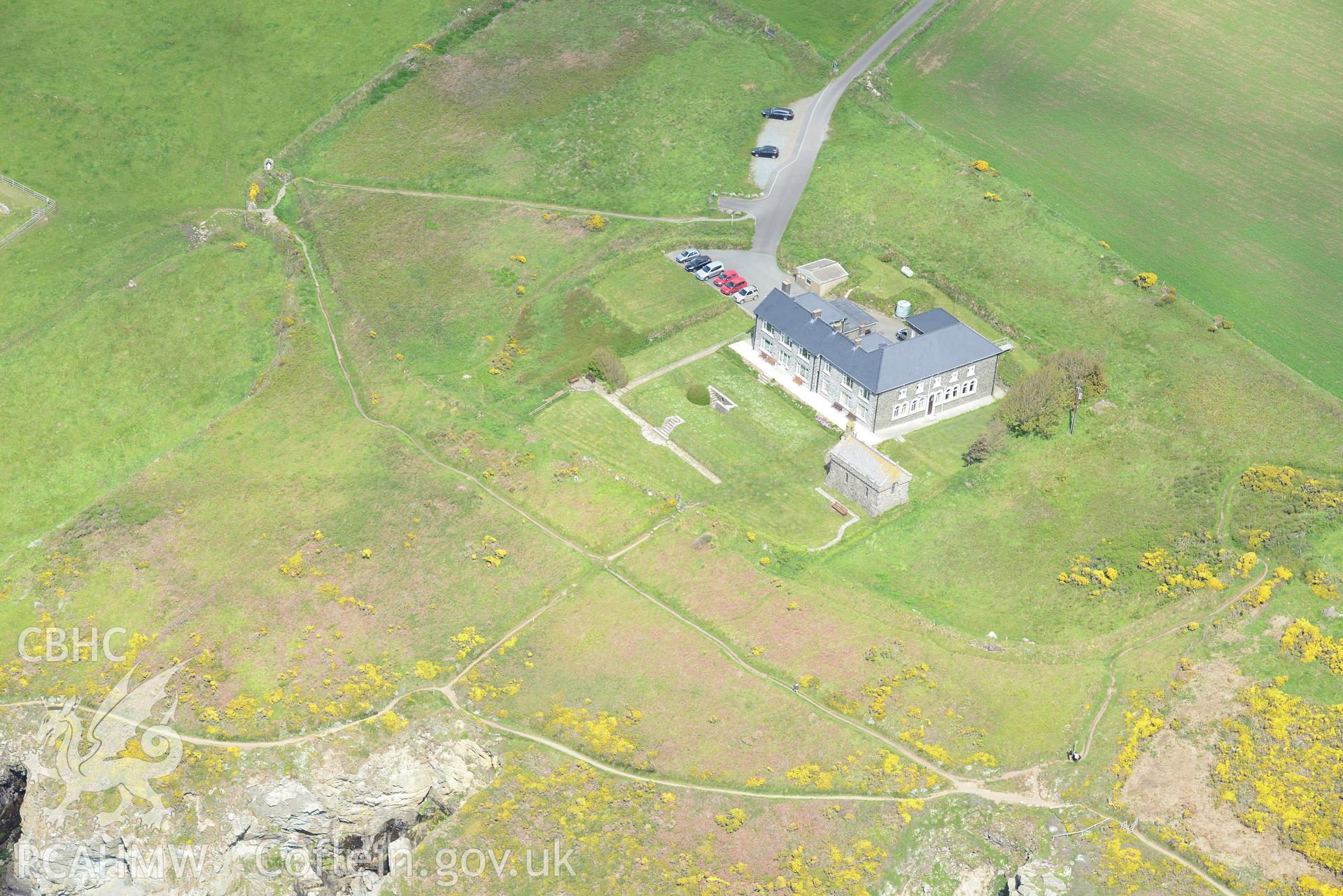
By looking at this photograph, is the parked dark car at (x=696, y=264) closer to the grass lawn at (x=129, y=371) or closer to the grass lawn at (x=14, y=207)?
the grass lawn at (x=129, y=371)

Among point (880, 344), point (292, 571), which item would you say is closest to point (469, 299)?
point (292, 571)

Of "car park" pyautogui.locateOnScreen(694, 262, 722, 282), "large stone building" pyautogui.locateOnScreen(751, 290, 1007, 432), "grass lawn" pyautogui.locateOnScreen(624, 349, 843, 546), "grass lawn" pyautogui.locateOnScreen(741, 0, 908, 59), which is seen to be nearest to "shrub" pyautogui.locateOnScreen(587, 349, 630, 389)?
"grass lawn" pyautogui.locateOnScreen(624, 349, 843, 546)

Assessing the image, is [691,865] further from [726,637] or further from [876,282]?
[876,282]

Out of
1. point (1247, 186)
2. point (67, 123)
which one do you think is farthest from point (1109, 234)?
point (67, 123)

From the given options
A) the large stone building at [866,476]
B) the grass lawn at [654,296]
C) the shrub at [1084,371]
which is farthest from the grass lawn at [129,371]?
the shrub at [1084,371]

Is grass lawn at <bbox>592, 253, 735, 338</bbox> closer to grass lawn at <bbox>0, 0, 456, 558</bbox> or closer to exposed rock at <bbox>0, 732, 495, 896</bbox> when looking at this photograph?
grass lawn at <bbox>0, 0, 456, 558</bbox>

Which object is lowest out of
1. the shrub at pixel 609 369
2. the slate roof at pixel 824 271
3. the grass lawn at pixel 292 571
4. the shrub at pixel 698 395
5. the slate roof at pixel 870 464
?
the grass lawn at pixel 292 571

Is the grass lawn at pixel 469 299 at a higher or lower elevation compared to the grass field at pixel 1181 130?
lower

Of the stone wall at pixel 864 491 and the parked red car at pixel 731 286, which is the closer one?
the stone wall at pixel 864 491
